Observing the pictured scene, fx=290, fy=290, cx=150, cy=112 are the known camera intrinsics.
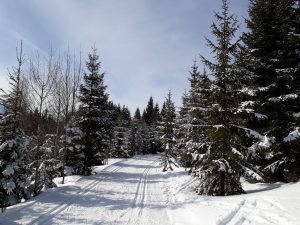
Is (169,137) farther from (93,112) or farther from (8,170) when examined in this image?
(8,170)

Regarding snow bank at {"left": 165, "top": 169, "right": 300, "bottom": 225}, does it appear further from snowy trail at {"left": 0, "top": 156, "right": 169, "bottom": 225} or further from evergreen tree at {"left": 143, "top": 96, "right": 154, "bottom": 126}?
evergreen tree at {"left": 143, "top": 96, "right": 154, "bottom": 126}

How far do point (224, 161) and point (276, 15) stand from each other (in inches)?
367

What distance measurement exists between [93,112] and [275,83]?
14.7 metres

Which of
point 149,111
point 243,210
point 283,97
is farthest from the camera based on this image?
point 149,111

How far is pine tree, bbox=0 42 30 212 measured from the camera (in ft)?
46.4

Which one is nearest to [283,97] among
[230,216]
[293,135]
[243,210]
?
[293,135]

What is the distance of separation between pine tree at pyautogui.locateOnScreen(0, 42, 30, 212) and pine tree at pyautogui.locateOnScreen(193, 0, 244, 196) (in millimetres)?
9016

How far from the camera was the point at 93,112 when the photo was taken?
24.7 meters

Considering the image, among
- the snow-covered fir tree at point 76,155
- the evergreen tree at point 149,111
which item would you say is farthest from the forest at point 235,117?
the evergreen tree at point 149,111

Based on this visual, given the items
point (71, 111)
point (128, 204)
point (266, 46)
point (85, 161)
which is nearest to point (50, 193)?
point (128, 204)

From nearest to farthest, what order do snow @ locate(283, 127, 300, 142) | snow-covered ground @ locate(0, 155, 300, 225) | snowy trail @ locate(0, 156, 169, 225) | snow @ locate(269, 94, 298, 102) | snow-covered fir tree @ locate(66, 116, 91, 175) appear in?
snow-covered ground @ locate(0, 155, 300, 225) → snowy trail @ locate(0, 156, 169, 225) → snow @ locate(283, 127, 300, 142) → snow @ locate(269, 94, 298, 102) → snow-covered fir tree @ locate(66, 116, 91, 175)

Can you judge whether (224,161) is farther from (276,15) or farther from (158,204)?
(276,15)

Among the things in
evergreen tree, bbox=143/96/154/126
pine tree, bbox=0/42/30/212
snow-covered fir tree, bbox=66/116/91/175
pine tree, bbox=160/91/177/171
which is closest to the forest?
pine tree, bbox=0/42/30/212

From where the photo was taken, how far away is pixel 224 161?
14578mm
